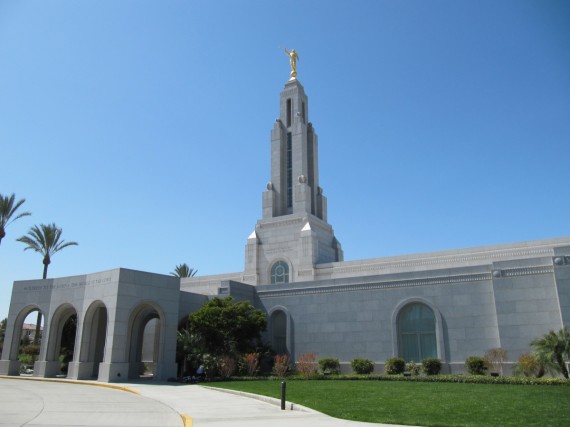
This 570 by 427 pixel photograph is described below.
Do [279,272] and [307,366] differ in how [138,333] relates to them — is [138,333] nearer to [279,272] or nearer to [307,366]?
[307,366]

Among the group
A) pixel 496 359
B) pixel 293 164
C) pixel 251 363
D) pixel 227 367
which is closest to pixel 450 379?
pixel 496 359

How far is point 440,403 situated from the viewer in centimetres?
1312

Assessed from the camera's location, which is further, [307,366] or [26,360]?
[26,360]

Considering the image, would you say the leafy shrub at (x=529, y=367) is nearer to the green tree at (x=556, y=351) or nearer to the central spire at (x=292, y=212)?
the green tree at (x=556, y=351)

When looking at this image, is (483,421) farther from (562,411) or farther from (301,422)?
(301,422)

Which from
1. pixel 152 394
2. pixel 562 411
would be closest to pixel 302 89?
pixel 152 394

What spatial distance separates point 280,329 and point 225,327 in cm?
566

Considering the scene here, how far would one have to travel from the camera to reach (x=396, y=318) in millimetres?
25828

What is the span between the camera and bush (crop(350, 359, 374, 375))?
25.0 metres

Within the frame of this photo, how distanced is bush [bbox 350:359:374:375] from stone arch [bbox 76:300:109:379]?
13375 mm

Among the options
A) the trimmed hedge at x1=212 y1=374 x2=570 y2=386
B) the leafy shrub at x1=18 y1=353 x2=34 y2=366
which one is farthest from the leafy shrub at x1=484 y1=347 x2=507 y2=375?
the leafy shrub at x1=18 y1=353 x2=34 y2=366

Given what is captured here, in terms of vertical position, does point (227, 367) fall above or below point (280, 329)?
below

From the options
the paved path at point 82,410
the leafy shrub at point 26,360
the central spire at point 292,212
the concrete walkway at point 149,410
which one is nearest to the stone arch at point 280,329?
the central spire at point 292,212

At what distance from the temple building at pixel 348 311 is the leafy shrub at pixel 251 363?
3756 mm
